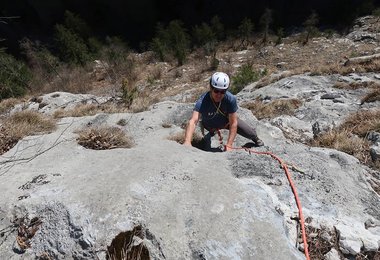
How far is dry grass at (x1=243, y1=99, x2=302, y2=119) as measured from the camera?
23.0 ft

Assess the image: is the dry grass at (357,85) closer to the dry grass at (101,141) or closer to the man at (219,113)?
the man at (219,113)

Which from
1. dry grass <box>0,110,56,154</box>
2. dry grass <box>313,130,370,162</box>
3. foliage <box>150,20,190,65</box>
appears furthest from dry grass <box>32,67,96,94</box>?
dry grass <box>313,130,370,162</box>

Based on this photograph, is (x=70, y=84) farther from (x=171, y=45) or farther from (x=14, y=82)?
(x=171, y=45)

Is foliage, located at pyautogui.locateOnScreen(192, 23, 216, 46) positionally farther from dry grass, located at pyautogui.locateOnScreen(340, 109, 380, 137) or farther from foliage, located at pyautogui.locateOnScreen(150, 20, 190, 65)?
dry grass, located at pyautogui.locateOnScreen(340, 109, 380, 137)

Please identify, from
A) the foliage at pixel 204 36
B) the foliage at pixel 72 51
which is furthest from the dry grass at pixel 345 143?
the foliage at pixel 72 51

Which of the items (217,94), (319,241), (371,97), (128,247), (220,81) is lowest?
(371,97)

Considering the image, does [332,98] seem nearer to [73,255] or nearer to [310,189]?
[310,189]

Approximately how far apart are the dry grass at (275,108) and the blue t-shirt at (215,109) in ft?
7.19

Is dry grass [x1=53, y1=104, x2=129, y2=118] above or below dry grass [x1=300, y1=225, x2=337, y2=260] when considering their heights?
below

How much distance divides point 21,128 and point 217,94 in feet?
8.58

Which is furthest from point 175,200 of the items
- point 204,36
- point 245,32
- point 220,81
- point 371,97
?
point 245,32

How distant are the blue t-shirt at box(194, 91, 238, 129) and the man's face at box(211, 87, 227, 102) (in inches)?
3.7

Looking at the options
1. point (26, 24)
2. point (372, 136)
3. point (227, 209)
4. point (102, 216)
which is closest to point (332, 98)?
point (372, 136)

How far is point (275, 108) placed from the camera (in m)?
7.17
